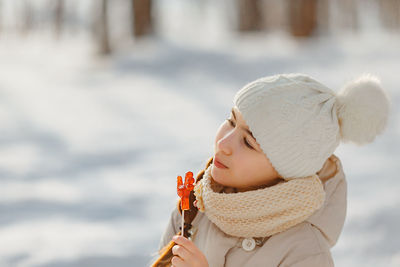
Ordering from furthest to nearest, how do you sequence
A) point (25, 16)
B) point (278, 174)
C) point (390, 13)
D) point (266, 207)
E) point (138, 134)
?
point (25, 16) < point (390, 13) < point (138, 134) < point (278, 174) < point (266, 207)

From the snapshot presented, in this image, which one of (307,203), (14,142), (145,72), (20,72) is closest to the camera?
(307,203)

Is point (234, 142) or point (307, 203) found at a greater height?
point (234, 142)

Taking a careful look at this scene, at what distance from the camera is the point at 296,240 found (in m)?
1.51

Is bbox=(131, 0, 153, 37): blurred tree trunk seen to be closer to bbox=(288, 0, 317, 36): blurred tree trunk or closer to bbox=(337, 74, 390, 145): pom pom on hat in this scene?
bbox=(288, 0, 317, 36): blurred tree trunk

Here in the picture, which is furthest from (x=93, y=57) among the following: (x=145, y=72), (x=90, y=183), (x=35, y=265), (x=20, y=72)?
(x=35, y=265)

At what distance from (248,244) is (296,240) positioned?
141 millimetres

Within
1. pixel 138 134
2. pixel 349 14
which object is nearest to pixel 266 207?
pixel 138 134

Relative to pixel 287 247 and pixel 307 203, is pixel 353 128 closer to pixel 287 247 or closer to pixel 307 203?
pixel 307 203

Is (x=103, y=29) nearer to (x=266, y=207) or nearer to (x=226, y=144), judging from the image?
(x=226, y=144)

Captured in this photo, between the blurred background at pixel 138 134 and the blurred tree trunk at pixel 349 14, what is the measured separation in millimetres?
17153

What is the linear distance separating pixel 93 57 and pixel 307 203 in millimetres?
9511

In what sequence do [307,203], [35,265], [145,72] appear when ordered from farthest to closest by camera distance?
1. [145,72]
2. [35,265]
3. [307,203]

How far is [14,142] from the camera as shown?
5.09 m

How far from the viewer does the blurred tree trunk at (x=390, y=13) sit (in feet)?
75.7
